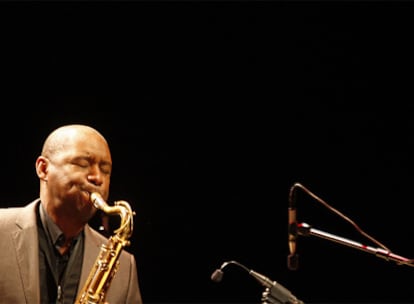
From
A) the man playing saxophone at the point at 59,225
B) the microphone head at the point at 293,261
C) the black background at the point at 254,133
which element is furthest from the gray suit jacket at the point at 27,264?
the black background at the point at 254,133

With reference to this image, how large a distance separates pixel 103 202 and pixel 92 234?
1.36 feet

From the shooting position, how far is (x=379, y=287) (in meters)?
4.86

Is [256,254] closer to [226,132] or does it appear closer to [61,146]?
[226,132]

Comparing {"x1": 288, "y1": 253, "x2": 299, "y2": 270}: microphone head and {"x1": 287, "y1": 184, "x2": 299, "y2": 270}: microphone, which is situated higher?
{"x1": 287, "y1": 184, "x2": 299, "y2": 270}: microphone

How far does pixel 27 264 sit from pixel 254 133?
245cm

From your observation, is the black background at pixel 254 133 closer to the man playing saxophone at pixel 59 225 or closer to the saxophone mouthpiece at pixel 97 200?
the man playing saxophone at pixel 59 225

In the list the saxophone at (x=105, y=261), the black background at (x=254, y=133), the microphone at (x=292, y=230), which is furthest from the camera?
the black background at (x=254, y=133)

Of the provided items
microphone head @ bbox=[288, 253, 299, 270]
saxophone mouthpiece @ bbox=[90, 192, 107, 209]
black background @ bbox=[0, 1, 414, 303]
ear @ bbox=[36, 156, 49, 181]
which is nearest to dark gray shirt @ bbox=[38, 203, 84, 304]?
ear @ bbox=[36, 156, 49, 181]

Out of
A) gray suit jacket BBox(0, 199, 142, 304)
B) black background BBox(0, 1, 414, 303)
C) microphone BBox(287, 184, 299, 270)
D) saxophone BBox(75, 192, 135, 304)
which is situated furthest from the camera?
black background BBox(0, 1, 414, 303)

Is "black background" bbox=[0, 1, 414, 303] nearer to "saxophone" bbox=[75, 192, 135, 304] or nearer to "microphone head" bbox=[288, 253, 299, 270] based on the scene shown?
"saxophone" bbox=[75, 192, 135, 304]

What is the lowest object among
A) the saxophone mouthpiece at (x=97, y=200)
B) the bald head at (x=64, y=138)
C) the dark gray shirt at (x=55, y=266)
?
the dark gray shirt at (x=55, y=266)

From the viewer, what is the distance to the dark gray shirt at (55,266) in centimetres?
293

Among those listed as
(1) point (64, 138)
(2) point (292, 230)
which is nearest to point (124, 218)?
(1) point (64, 138)

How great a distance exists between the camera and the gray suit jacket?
277 cm
